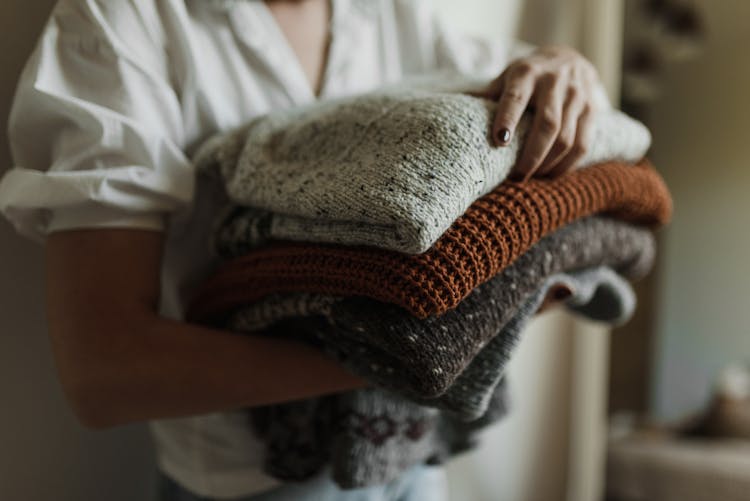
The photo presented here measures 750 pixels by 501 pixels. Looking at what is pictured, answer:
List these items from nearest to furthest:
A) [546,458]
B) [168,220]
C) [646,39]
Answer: [168,220] → [546,458] → [646,39]

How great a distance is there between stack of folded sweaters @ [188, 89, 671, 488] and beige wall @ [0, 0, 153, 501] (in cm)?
13

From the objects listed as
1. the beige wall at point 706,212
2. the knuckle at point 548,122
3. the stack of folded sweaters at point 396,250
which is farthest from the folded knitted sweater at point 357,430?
the beige wall at point 706,212

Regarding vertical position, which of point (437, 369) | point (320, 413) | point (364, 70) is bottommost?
point (320, 413)

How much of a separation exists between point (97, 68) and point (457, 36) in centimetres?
39

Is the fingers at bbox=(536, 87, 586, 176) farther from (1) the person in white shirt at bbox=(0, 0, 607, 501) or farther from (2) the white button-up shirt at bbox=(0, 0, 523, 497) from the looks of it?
(2) the white button-up shirt at bbox=(0, 0, 523, 497)

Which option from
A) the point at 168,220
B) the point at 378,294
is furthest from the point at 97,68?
the point at 378,294

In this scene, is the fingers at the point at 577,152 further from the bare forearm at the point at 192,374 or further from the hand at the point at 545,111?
the bare forearm at the point at 192,374

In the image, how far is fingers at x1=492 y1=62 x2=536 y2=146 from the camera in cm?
41

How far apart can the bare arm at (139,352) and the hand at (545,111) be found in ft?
0.63

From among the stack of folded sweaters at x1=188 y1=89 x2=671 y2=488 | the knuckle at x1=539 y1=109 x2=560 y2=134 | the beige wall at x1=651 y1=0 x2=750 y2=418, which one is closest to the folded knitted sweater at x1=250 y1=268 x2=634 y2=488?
the stack of folded sweaters at x1=188 y1=89 x2=671 y2=488

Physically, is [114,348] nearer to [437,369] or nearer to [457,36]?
[437,369]

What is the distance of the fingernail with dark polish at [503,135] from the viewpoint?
1.33ft

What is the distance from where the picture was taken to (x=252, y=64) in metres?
0.54

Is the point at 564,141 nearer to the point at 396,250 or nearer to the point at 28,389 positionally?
the point at 396,250
